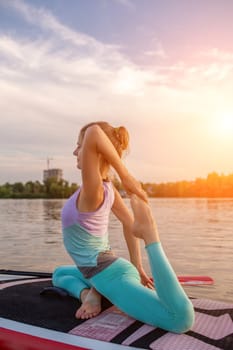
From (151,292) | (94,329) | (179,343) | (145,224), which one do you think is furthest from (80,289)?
(179,343)

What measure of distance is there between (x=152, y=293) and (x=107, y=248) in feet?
2.00

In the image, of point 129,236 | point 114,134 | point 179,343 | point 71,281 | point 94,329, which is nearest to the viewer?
point 179,343

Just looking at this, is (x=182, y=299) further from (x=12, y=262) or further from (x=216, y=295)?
(x=12, y=262)

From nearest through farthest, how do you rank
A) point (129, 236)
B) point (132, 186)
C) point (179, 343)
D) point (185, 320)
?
1. point (179, 343)
2. point (185, 320)
3. point (132, 186)
4. point (129, 236)

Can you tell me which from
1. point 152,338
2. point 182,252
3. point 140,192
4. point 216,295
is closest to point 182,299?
point 152,338

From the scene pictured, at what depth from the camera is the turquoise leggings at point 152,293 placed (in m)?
3.06

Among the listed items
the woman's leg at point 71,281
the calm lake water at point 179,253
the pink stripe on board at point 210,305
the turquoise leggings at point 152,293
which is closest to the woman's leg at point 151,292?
the turquoise leggings at point 152,293

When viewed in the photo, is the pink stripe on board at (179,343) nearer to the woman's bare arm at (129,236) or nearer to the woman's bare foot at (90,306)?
the woman's bare foot at (90,306)

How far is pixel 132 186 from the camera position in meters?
3.34

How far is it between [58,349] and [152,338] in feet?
1.94

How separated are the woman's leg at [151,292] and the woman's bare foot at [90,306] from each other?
4.6 inches

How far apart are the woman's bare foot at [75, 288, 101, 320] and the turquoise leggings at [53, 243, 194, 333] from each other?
6 cm

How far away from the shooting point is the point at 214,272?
8125mm

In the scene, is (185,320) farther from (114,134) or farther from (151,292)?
(114,134)
